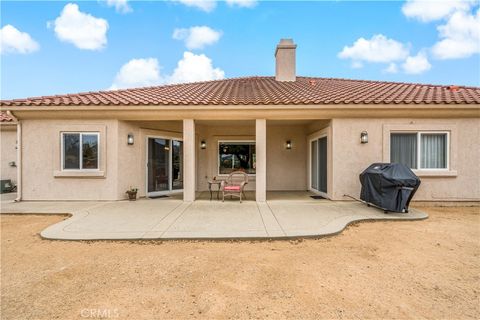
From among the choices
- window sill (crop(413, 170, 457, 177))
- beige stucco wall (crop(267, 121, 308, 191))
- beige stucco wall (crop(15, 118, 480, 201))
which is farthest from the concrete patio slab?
beige stucco wall (crop(267, 121, 308, 191))

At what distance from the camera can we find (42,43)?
1393 cm

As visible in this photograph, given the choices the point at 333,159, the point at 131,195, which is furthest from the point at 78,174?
the point at 333,159

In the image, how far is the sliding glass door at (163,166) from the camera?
9781 mm

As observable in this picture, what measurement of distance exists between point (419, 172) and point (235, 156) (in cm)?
726

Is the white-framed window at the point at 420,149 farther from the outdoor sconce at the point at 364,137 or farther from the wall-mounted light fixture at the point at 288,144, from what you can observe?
the wall-mounted light fixture at the point at 288,144

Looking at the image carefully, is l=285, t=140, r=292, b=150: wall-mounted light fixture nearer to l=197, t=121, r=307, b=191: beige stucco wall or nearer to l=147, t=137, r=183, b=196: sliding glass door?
l=197, t=121, r=307, b=191: beige stucco wall

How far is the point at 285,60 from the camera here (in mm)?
13523

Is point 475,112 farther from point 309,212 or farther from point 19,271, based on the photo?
point 19,271

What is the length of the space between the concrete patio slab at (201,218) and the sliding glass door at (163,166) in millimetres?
1545

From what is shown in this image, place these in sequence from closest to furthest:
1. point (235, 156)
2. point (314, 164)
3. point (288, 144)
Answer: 1. point (314, 164)
2. point (288, 144)
3. point (235, 156)

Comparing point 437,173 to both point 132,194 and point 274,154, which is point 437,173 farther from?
point 132,194

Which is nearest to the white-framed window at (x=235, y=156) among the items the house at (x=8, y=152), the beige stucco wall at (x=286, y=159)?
the beige stucco wall at (x=286, y=159)

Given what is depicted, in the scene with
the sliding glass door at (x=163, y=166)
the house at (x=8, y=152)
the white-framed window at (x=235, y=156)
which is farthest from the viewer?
the white-framed window at (x=235, y=156)

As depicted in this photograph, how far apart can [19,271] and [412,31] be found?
1969 cm
